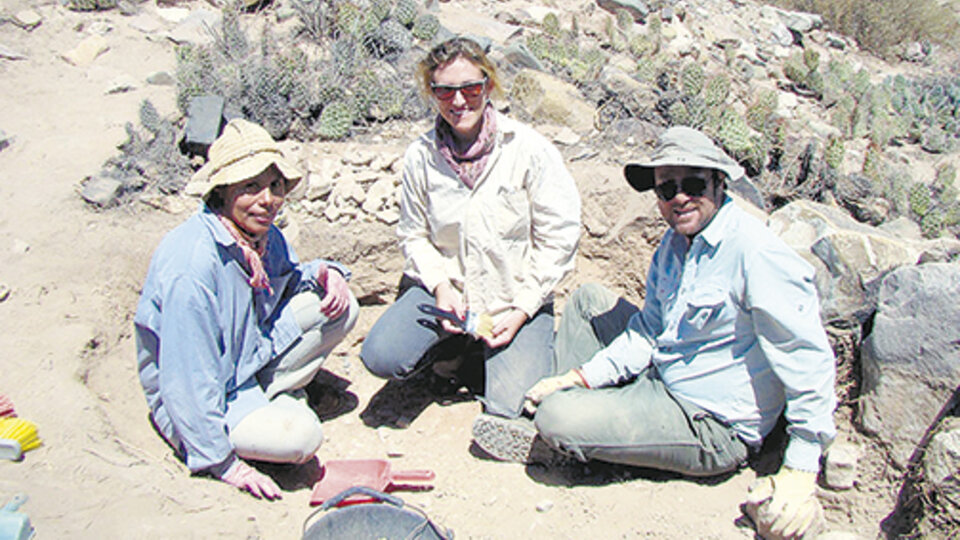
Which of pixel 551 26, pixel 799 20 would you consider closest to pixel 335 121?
pixel 551 26

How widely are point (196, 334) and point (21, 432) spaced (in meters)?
0.70

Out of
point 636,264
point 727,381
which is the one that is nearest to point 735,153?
point 636,264

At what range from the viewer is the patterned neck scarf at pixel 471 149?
121 inches

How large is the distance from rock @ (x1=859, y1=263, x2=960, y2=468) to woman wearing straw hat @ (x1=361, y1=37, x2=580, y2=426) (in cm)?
128

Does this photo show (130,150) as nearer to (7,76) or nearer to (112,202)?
(112,202)

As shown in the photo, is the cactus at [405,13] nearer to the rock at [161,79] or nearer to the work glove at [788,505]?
the rock at [161,79]

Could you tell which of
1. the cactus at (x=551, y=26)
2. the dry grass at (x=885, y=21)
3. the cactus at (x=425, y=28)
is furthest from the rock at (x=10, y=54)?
the dry grass at (x=885, y=21)

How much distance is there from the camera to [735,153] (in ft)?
17.4

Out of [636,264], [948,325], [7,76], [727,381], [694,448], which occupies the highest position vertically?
[948,325]

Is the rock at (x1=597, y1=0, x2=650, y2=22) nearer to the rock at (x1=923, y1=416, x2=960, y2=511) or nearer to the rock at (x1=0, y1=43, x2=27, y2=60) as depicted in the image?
the rock at (x1=0, y1=43, x2=27, y2=60)

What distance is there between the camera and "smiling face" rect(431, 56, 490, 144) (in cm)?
296

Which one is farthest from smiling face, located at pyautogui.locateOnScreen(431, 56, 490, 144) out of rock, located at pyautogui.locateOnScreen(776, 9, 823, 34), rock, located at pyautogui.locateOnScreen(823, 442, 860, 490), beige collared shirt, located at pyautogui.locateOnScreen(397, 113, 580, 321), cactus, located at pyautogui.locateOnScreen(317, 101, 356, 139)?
rock, located at pyautogui.locateOnScreen(776, 9, 823, 34)

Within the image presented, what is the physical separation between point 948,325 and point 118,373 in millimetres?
3369

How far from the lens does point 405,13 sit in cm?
635
